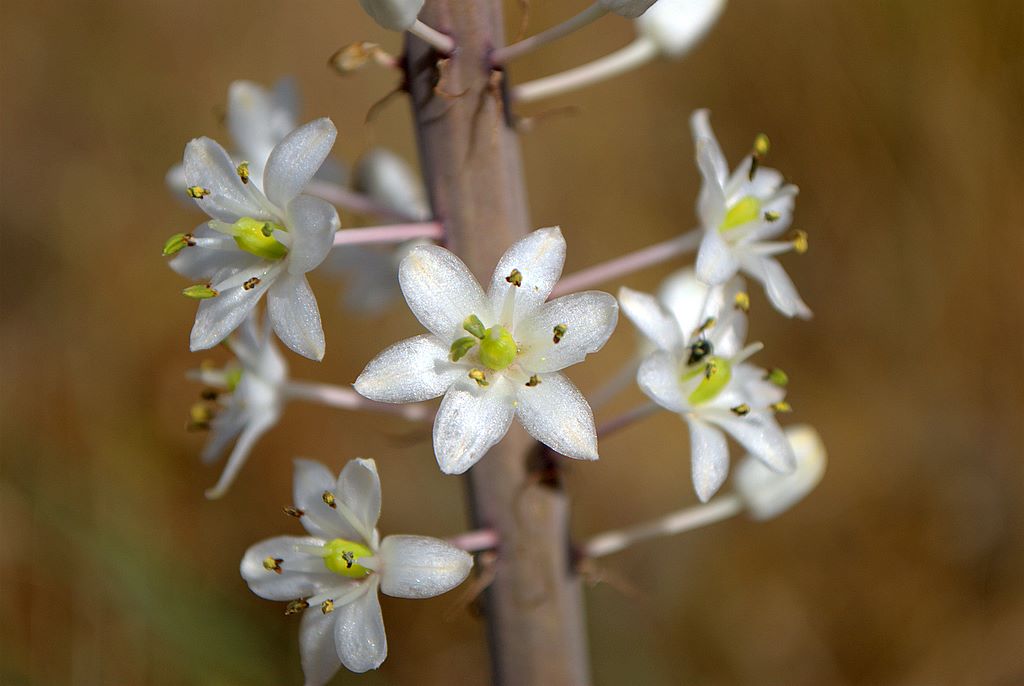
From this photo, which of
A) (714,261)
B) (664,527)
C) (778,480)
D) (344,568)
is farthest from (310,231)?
(778,480)

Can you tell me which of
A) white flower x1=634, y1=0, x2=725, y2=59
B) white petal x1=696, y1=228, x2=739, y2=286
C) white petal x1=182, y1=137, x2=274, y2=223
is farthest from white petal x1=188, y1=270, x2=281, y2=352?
white flower x1=634, y1=0, x2=725, y2=59

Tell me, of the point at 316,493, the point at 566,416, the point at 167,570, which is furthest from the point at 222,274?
the point at 167,570

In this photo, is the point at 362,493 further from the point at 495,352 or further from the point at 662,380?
the point at 662,380

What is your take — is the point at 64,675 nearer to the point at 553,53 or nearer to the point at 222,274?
the point at 222,274

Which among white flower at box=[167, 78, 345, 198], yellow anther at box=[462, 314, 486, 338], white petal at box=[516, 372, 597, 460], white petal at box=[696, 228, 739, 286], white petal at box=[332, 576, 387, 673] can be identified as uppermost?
white flower at box=[167, 78, 345, 198]

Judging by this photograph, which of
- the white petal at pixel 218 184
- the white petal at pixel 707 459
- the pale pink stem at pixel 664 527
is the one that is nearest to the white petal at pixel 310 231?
the white petal at pixel 218 184

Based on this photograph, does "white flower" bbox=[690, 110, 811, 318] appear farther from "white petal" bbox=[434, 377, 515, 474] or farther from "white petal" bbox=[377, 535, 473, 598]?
"white petal" bbox=[377, 535, 473, 598]

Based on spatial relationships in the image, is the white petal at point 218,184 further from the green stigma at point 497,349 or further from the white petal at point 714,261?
the white petal at point 714,261
